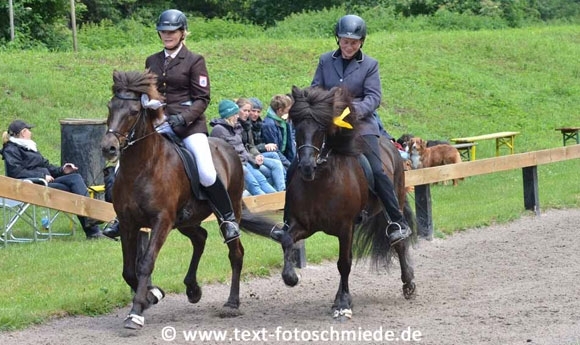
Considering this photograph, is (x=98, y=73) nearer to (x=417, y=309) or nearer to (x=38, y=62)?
(x=38, y=62)

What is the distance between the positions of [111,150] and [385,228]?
11.7 feet

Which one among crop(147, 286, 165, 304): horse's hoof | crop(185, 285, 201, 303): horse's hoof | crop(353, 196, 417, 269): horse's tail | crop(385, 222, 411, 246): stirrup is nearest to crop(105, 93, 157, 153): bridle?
crop(147, 286, 165, 304): horse's hoof

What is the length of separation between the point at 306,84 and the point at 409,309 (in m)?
18.9

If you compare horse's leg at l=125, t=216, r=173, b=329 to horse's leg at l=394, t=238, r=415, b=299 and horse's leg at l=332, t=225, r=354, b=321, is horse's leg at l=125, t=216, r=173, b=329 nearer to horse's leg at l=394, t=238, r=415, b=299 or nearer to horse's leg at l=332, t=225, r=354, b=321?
horse's leg at l=332, t=225, r=354, b=321

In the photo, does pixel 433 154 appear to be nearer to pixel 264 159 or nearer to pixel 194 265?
pixel 264 159

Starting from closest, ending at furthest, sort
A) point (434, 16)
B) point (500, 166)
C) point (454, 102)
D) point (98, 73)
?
point (500, 166) → point (98, 73) → point (454, 102) → point (434, 16)

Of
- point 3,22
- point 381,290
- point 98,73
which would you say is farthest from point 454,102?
point 381,290

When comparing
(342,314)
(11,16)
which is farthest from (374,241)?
(11,16)

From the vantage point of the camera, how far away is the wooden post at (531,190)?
54.6 feet

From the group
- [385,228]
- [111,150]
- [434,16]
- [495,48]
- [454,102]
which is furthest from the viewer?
[434,16]

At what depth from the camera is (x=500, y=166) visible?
16.4 metres

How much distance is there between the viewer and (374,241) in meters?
11.1

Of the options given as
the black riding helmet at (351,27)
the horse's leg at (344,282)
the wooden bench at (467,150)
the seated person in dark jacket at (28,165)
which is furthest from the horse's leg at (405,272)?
the wooden bench at (467,150)
